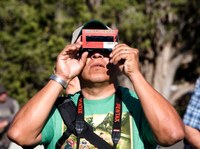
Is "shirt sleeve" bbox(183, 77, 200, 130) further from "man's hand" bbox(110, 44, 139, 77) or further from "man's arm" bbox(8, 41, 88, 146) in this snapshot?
"man's arm" bbox(8, 41, 88, 146)

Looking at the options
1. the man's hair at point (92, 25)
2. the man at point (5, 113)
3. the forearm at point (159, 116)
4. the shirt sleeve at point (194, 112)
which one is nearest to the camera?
the forearm at point (159, 116)

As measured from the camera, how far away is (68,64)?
3.94 meters

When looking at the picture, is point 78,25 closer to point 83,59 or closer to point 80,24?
point 80,24

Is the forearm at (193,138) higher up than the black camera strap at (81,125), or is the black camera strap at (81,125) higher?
A: the black camera strap at (81,125)

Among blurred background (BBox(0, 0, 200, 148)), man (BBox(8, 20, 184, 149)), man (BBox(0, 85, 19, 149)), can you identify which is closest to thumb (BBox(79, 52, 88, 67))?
man (BBox(8, 20, 184, 149))

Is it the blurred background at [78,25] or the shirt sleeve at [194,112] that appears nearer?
the shirt sleeve at [194,112]

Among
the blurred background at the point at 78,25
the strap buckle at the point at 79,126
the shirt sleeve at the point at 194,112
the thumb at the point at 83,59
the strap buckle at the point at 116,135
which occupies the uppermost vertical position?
the thumb at the point at 83,59

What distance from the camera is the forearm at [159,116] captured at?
3.64 meters

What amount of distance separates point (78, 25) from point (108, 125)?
12642mm

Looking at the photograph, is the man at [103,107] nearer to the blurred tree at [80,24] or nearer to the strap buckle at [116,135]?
the strap buckle at [116,135]

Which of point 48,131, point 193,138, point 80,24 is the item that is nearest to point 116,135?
point 48,131

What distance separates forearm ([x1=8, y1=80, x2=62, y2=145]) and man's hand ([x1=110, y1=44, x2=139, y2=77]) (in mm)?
359

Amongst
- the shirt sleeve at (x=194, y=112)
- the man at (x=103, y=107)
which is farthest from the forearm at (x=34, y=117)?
the shirt sleeve at (x=194, y=112)

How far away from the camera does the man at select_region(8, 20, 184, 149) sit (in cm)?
367
